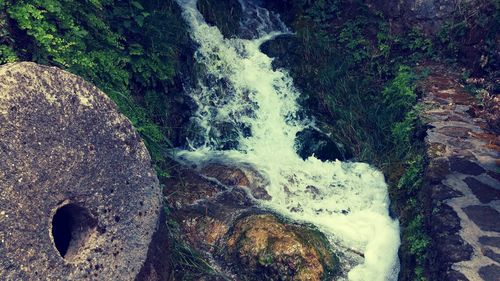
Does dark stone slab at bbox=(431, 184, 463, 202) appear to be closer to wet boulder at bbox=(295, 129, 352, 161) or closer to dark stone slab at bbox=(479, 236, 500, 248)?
dark stone slab at bbox=(479, 236, 500, 248)

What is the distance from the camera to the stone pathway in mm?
4258

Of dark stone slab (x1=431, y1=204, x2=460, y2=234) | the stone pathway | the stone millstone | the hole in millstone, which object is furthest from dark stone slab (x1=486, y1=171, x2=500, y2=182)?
the hole in millstone

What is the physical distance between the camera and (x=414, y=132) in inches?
247

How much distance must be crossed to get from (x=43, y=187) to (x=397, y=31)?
6025mm

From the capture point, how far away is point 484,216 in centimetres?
473

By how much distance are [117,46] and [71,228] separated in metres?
2.43

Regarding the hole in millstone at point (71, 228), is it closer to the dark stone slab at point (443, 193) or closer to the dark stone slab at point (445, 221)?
the dark stone slab at point (445, 221)

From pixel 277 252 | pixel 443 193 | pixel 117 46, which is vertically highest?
pixel 443 193

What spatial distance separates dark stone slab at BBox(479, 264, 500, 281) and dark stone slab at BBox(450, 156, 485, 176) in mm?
1402

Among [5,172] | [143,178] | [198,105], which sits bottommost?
[198,105]

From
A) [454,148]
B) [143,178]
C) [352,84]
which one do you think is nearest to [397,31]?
[352,84]

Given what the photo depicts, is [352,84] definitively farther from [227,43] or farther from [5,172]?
[5,172]

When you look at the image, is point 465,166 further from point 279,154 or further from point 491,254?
point 279,154

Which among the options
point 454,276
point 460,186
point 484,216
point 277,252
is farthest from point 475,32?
point 277,252
